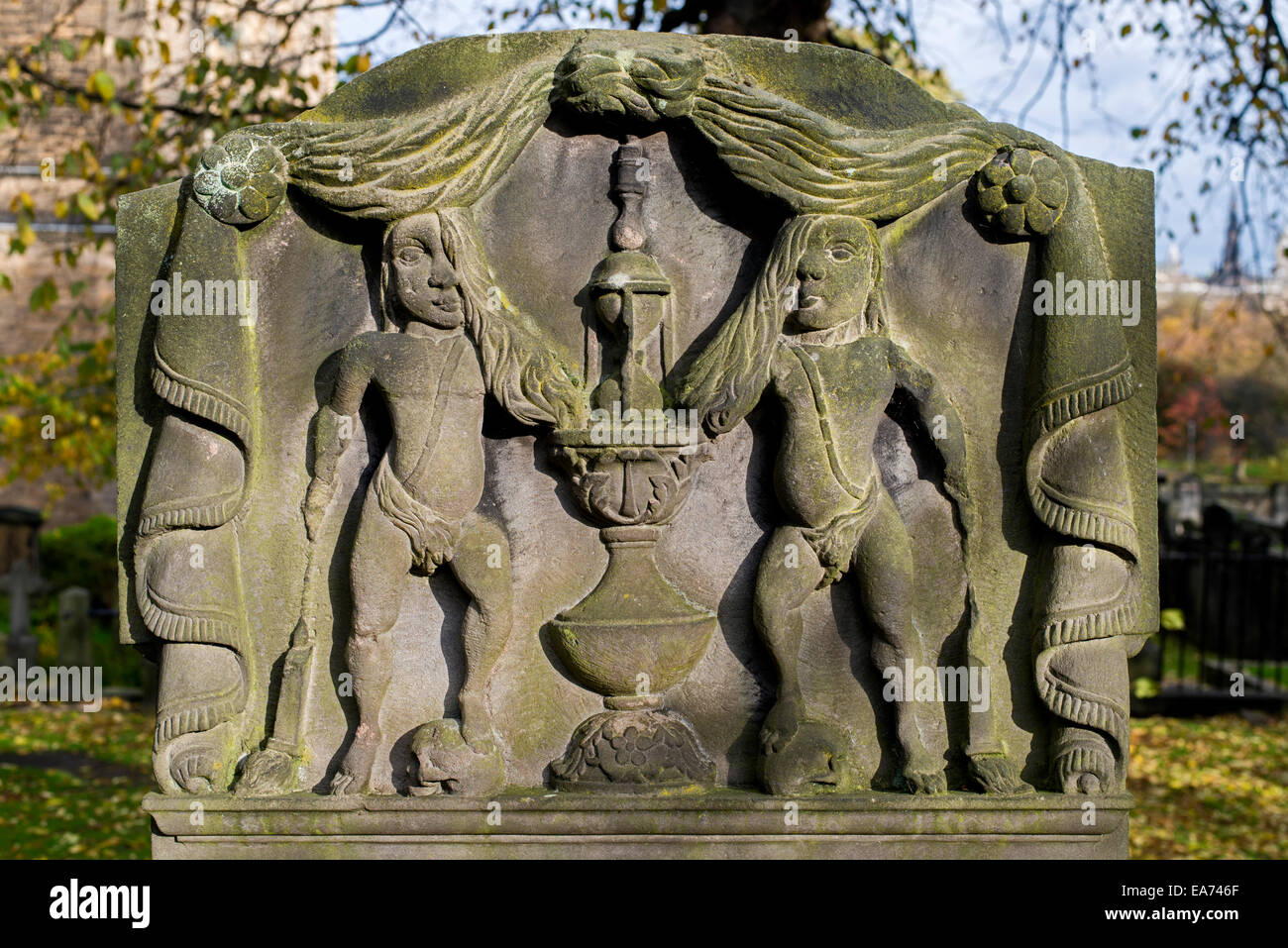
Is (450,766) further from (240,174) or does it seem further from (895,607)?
(240,174)

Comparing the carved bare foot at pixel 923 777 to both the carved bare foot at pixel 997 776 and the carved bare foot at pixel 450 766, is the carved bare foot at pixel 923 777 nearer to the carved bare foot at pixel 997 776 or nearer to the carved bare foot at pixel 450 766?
the carved bare foot at pixel 997 776

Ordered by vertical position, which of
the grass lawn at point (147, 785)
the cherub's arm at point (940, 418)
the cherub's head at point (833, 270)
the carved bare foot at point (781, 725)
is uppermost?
the cherub's head at point (833, 270)

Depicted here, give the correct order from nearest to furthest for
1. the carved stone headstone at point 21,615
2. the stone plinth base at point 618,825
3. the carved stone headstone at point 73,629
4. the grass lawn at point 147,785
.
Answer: the stone plinth base at point 618,825
the grass lawn at point 147,785
the carved stone headstone at point 73,629
the carved stone headstone at point 21,615

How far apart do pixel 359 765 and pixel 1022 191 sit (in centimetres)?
246

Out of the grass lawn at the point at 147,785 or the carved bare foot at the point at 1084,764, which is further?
the grass lawn at the point at 147,785

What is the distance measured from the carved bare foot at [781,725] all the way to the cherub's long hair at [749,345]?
80 centimetres

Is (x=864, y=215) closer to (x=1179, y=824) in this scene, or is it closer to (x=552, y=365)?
(x=552, y=365)

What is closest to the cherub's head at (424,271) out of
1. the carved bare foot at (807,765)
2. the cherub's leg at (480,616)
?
the cherub's leg at (480,616)

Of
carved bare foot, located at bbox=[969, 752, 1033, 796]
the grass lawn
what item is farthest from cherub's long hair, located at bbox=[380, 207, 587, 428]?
the grass lawn

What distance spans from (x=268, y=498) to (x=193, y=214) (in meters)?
0.83

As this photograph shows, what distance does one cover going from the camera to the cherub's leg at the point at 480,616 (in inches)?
125

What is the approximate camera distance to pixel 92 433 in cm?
769

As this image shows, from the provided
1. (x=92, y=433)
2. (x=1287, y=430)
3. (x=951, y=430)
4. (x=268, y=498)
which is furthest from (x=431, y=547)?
(x=1287, y=430)

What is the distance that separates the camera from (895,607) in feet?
10.5
